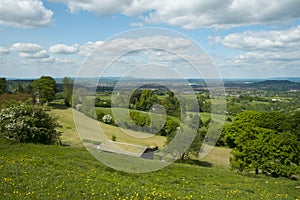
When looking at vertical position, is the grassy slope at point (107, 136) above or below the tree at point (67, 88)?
below

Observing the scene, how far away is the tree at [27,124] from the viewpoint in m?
30.1

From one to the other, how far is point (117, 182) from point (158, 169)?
7.78 metres

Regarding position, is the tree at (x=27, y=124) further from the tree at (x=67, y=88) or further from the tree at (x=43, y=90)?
the tree at (x=43, y=90)

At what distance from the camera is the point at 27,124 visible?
31.5 m

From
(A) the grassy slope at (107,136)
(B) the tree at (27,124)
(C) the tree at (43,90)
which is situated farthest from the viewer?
(C) the tree at (43,90)

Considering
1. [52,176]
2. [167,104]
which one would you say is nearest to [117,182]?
[52,176]

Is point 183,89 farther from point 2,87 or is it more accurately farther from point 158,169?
point 2,87

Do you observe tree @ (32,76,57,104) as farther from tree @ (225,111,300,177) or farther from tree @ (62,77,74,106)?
tree @ (225,111,300,177)

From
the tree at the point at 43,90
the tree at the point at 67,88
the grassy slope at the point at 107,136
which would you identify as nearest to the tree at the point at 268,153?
the grassy slope at the point at 107,136

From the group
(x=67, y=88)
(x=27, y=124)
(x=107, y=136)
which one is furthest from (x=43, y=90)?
(x=27, y=124)

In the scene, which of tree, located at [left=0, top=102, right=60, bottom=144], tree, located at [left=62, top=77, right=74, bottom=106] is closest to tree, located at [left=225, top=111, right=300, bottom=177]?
tree, located at [left=0, top=102, right=60, bottom=144]

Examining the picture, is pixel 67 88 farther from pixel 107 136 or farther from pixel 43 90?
pixel 107 136

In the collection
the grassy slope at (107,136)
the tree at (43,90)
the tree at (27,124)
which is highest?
the tree at (43,90)

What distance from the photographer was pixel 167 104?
2255 cm
